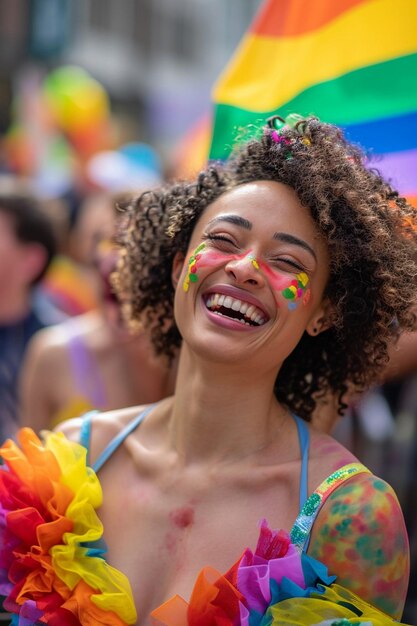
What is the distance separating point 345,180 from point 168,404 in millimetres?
789

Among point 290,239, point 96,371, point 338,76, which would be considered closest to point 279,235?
point 290,239

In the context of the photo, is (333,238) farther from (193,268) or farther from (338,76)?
(338,76)

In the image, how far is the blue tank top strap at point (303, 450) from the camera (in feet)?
7.68

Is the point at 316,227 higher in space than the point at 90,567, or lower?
higher

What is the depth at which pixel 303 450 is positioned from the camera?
8.10 ft

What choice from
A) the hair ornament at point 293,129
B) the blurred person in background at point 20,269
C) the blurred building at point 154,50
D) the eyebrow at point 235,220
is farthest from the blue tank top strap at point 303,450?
the blurred building at point 154,50

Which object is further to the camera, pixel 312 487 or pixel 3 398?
pixel 3 398

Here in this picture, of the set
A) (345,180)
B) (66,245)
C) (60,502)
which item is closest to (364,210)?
(345,180)

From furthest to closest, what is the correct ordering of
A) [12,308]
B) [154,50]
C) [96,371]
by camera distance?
[154,50]
[12,308]
[96,371]

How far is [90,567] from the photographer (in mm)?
2387

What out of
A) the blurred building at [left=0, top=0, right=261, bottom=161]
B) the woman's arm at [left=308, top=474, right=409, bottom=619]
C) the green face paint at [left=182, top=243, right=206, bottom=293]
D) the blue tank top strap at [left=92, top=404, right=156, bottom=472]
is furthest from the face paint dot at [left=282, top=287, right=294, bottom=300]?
the blurred building at [left=0, top=0, right=261, bottom=161]

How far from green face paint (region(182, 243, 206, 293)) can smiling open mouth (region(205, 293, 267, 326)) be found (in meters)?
0.07

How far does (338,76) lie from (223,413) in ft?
4.68

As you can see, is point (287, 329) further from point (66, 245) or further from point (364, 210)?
point (66, 245)
